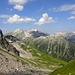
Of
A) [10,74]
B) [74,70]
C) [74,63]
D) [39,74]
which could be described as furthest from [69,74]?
[39,74]

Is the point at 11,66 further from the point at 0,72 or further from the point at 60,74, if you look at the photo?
the point at 60,74

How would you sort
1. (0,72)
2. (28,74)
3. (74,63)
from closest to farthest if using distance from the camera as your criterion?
(74,63)
(0,72)
(28,74)

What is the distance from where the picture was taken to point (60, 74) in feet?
224

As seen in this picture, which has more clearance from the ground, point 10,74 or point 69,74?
point 69,74

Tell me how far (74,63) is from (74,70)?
6588 mm

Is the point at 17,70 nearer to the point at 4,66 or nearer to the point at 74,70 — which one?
the point at 4,66

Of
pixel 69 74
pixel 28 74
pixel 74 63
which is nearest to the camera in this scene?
pixel 69 74

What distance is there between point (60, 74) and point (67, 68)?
5347mm

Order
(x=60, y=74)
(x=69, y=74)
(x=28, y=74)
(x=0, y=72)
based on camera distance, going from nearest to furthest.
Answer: (x=69, y=74)
(x=60, y=74)
(x=0, y=72)
(x=28, y=74)

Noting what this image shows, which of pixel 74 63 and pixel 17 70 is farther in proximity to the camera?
pixel 17 70

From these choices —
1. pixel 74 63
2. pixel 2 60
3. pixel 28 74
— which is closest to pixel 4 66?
pixel 2 60

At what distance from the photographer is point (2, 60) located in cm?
19912

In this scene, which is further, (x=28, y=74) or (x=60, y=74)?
(x=28, y=74)

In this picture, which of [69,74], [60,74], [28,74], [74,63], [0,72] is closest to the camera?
[69,74]
